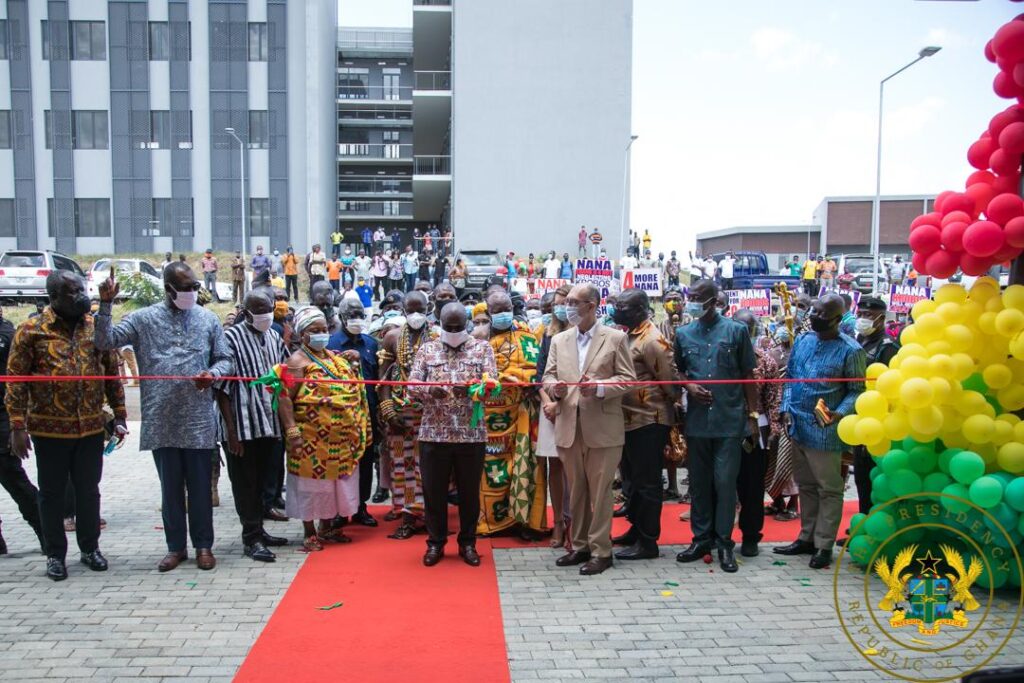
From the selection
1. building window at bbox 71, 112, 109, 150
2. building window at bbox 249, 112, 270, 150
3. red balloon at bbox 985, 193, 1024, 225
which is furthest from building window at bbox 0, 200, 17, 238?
red balloon at bbox 985, 193, 1024, 225

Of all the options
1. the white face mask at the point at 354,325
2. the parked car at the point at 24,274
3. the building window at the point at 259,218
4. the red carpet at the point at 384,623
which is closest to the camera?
the red carpet at the point at 384,623

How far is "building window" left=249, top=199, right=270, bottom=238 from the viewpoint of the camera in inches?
1583

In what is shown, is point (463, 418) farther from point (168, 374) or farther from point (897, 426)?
point (897, 426)

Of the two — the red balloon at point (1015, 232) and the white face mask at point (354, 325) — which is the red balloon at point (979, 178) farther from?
the white face mask at point (354, 325)

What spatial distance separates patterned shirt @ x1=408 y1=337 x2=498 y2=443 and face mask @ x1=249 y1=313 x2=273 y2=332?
125 centimetres

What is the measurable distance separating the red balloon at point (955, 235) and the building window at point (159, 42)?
41.1 metres

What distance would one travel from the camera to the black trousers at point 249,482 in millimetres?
6371

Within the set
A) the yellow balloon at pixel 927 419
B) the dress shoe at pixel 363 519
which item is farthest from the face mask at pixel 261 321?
the yellow balloon at pixel 927 419

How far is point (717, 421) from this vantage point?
617cm

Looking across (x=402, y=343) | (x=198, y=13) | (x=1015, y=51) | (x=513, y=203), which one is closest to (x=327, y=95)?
(x=198, y=13)

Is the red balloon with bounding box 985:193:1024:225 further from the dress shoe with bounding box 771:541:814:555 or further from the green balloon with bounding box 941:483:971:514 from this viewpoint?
the dress shoe with bounding box 771:541:814:555

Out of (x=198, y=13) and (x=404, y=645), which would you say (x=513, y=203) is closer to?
(x=198, y=13)

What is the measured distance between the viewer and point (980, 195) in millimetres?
5309

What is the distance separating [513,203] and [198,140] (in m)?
15.8
